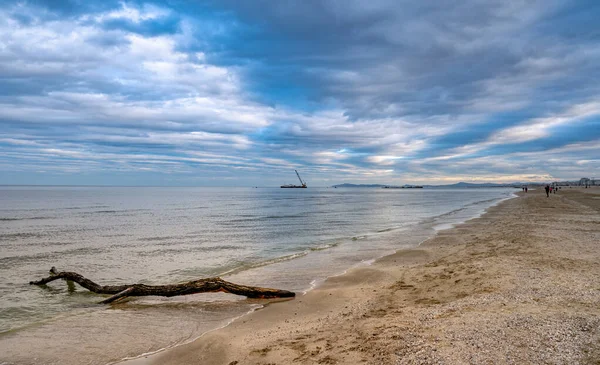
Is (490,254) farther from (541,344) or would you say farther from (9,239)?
(9,239)

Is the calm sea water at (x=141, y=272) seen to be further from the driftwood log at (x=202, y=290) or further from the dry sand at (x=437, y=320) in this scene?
the dry sand at (x=437, y=320)

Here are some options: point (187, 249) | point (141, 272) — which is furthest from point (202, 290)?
point (187, 249)

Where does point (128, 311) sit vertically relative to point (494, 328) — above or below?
below

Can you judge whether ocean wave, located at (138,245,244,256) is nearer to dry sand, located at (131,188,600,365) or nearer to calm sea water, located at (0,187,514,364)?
calm sea water, located at (0,187,514,364)

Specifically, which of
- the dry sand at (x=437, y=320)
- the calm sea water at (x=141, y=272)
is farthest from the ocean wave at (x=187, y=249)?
the dry sand at (x=437, y=320)

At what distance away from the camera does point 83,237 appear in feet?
89.7

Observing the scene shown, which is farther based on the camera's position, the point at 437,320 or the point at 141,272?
the point at 141,272

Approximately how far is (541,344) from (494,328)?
2.50 feet

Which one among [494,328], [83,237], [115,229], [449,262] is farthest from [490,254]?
[115,229]

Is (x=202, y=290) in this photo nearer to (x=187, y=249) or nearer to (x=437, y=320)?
(x=437, y=320)

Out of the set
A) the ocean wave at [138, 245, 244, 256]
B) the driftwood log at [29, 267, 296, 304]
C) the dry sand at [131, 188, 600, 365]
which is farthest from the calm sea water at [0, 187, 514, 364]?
the dry sand at [131, 188, 600, 365]

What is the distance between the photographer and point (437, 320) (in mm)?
6762

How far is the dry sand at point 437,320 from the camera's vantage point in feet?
17.3

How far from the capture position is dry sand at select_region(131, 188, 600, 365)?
5.28m
